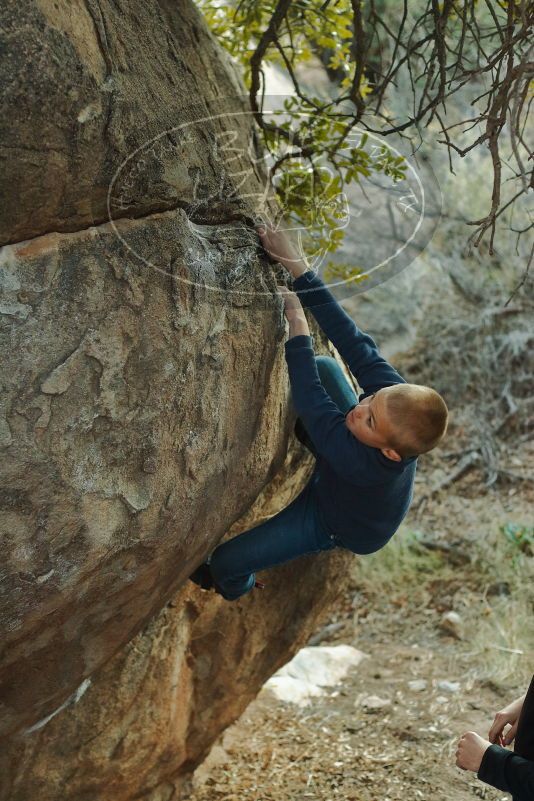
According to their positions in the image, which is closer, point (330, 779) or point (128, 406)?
point (128, 406)

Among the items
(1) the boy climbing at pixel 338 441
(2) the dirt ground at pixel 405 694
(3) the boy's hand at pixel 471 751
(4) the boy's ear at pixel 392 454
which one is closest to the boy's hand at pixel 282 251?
(1) the boy climbing at pixel 338 441

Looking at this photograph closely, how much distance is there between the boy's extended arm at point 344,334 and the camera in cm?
279

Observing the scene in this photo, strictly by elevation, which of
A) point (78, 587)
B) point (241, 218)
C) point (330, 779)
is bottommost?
point (330, 779)

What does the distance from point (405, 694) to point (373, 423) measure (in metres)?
2.85

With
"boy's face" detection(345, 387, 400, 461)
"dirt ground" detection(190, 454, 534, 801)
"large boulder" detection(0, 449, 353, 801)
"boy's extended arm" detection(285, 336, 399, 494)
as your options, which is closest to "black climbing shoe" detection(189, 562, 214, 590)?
"large boulder" detection(0, 449, 353, 801)

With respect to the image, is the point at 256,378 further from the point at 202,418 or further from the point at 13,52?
the point at 13,52

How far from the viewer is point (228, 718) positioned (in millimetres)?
3922

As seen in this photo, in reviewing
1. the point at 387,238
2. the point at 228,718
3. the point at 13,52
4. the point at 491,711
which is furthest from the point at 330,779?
the point at 13,52

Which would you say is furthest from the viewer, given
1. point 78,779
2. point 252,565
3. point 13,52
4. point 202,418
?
point 78,779

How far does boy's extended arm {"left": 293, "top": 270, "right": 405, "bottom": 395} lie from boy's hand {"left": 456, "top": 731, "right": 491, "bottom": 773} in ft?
3.39

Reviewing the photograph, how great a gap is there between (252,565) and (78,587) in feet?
2.45

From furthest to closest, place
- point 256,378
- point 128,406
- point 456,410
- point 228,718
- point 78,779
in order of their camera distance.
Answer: point 456,410 → point 228,718 → point 78,779 → point 256,378 → point 128,406

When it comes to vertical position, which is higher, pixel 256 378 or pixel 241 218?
pixel 241 218

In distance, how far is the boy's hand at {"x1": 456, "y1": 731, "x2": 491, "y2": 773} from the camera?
7.71 feet
